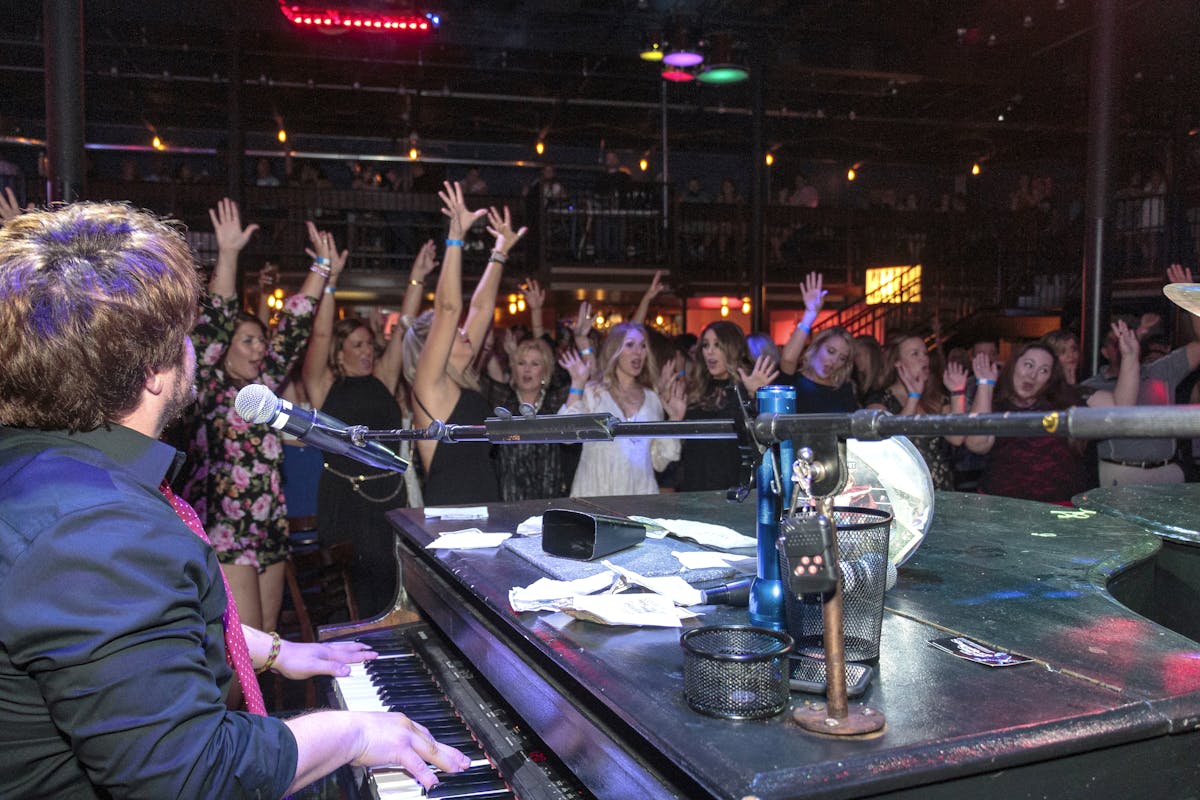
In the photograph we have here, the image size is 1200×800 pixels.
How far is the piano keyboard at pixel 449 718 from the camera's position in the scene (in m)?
1.57

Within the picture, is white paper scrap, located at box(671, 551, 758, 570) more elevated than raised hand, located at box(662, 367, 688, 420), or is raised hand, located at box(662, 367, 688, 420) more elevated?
raised hand, located at box(662, 367, 688, 420)

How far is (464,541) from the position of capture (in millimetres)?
2299

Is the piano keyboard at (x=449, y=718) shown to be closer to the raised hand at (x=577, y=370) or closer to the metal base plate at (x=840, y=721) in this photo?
the metal base plate at (x=840, y=721)

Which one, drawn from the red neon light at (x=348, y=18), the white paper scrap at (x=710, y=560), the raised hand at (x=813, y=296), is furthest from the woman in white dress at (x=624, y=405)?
the red neon light at (x=348, y=18)

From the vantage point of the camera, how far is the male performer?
104 centimetres

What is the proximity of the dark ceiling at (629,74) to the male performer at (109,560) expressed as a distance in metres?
8.17

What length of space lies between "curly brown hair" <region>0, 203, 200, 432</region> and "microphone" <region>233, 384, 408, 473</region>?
0.95 feet

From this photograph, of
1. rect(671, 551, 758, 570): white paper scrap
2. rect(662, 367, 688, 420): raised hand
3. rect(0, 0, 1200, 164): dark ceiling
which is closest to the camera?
rect(671, 551, 758, 570): white paper scrap

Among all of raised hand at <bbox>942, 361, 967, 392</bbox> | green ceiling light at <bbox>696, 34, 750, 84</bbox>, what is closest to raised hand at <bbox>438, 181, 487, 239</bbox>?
raised hand at <bbox>942, 361, 967, 392</bbox>

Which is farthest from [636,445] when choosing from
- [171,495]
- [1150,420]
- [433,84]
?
[433,84]

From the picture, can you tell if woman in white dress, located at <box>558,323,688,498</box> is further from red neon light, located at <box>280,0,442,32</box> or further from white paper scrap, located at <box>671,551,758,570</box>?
red neon light, located at <box>280,0,442,32</box>

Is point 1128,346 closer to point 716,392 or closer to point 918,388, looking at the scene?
point 918,388

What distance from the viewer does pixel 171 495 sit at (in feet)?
5.16

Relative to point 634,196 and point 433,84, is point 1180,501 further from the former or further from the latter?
point 433,84
